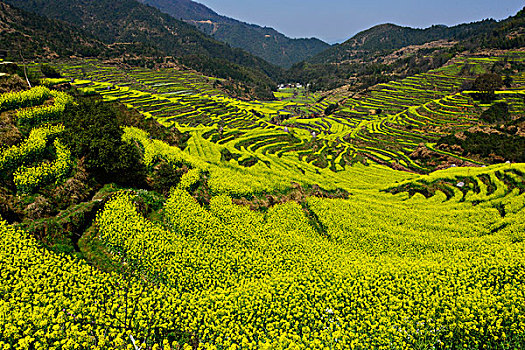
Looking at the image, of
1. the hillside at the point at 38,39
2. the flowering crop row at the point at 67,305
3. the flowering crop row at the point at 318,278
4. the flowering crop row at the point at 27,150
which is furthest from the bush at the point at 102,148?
the hillside at the point at 38,39

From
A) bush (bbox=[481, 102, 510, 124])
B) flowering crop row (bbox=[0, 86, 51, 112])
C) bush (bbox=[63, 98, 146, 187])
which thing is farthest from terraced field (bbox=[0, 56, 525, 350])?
bush (bbox=[481, 102, 510, 124])

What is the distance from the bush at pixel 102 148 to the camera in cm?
2462

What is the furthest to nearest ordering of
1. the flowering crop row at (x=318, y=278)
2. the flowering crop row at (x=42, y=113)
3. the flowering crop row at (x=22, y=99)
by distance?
the flowering crop row at (x=22, y=99)
the flowering crop row at (x=42, y=113)
the flowering crop row at (x=318, y=278)

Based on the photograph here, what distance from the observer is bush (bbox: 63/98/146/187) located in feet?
80.8

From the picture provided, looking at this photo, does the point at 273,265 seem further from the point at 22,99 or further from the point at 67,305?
the point at 22,99

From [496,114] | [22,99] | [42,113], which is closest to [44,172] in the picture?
[42,113]

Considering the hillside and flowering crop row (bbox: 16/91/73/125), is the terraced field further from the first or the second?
the hillside

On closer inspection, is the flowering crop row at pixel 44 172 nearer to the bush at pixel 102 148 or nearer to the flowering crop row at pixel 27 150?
the flowering crop row at pixel 27 150

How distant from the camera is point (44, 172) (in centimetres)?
2136

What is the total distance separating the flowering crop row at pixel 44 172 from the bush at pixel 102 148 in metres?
1.35

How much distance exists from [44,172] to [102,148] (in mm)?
4776

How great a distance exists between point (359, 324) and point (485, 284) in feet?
32.6

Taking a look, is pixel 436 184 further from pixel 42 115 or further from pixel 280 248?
pixel 42 115

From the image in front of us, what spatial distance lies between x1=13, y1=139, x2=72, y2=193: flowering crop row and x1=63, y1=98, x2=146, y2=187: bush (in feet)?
4.42
